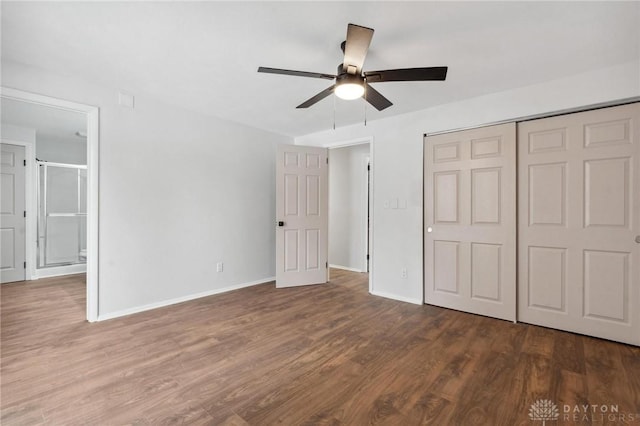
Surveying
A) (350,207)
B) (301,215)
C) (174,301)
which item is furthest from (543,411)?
(350,207)

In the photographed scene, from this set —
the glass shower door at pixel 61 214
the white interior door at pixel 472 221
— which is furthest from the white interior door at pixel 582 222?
the glass shower door at pixel 61 214

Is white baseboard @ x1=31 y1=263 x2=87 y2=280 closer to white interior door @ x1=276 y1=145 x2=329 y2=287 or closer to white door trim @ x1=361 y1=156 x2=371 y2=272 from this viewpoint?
white interior door @ x1=276 y1=145 x2=329 y2=287

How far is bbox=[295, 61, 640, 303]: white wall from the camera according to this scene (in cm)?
284

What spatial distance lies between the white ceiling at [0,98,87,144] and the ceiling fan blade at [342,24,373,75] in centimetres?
348

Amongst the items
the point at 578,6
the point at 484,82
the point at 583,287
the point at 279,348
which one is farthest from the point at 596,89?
the point at 279,348

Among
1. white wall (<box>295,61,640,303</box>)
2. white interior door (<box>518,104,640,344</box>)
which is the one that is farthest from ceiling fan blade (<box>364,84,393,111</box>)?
white interior door (<box>518,104,640,344</box>)

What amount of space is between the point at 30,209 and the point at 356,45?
5851mm

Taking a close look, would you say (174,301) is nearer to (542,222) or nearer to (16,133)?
(16,133)

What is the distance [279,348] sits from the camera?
2.40 m

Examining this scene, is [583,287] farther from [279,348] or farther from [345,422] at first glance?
[279,348]

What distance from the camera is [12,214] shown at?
4.55 metres

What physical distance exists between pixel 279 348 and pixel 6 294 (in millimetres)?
4152

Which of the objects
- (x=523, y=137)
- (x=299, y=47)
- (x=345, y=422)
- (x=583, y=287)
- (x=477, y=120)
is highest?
(x=299, y=47)

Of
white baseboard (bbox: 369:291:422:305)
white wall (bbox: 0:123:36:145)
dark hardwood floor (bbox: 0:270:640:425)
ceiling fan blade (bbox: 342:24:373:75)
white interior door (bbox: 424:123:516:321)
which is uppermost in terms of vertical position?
white wall (bbox: 0:123:36:145)
